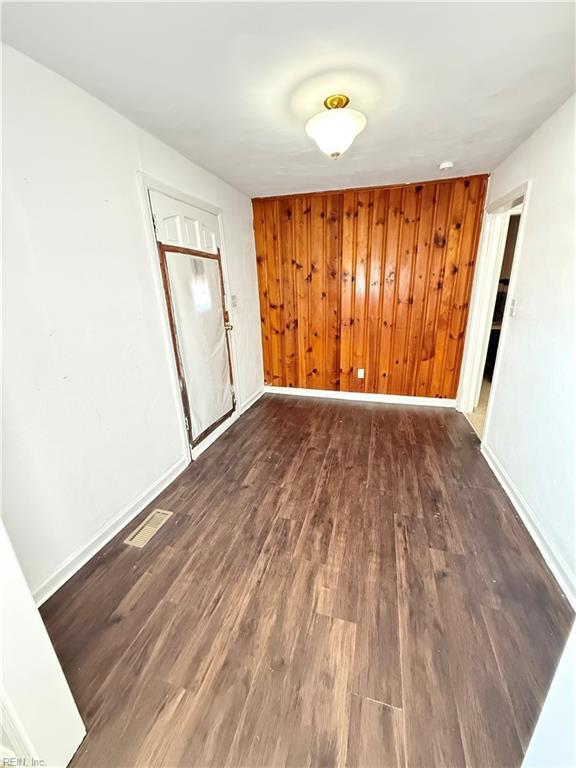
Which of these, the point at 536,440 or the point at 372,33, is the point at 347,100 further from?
the point at 536,440

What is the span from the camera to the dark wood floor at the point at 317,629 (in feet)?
3.26

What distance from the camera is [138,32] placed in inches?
45.4

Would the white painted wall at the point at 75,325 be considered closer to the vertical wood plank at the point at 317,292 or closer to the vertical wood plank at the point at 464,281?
the vertical wood plank at the point at 317,292

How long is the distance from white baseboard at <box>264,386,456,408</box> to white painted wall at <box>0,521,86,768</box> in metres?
3.25

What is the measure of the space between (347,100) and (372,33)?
0.38 metres

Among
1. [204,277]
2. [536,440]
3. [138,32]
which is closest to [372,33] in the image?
[138,32]

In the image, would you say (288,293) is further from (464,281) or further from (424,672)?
(424,672)

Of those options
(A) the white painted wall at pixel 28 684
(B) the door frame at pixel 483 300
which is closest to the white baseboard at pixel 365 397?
(B) the door frame at pixel 483 300

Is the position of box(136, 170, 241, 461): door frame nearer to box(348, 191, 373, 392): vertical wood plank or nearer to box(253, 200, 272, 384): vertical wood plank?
box(253, 200, 272, 384): vertical wood plank

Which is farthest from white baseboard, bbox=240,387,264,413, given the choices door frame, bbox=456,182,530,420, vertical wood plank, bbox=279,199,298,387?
door frame, bbox=456,182,530,420

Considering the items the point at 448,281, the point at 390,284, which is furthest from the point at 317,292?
the point at 448,281

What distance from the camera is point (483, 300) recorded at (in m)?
2.96

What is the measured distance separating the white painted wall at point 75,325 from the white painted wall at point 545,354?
7.74 feet

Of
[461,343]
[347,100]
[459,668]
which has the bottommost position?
[459,668]
